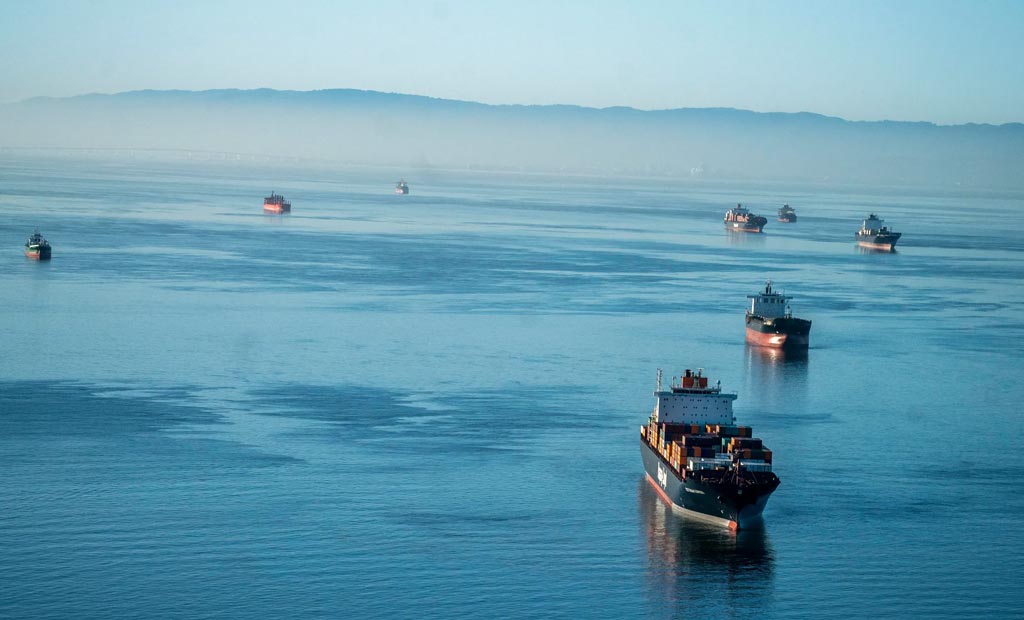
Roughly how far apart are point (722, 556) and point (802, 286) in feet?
211

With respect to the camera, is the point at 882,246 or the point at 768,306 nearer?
the point at 768,306

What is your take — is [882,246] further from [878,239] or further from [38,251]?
[38,251]

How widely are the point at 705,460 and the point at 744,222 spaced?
126626 millimetres

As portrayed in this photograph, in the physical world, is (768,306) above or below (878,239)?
below

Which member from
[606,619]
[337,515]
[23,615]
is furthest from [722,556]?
[23,615]

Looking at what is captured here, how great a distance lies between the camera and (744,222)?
160500 millimetres

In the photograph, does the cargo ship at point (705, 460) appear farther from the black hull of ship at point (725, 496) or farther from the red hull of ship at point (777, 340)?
the red hull of ship at point (777, 340)

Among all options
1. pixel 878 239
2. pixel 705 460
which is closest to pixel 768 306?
pixel 705 460

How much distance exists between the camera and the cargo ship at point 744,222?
159 m

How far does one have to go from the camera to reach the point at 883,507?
3778cm

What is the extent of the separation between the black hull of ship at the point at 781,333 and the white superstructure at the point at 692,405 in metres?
24.3

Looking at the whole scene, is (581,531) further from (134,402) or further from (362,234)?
(362,234)

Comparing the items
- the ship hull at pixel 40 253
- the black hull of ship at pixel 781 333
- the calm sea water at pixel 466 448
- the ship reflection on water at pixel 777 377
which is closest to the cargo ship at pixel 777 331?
the black hull of ship at pixel 781 333

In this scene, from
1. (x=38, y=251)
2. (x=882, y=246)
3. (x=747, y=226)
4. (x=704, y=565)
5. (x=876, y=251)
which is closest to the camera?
(x=704, y=565)
